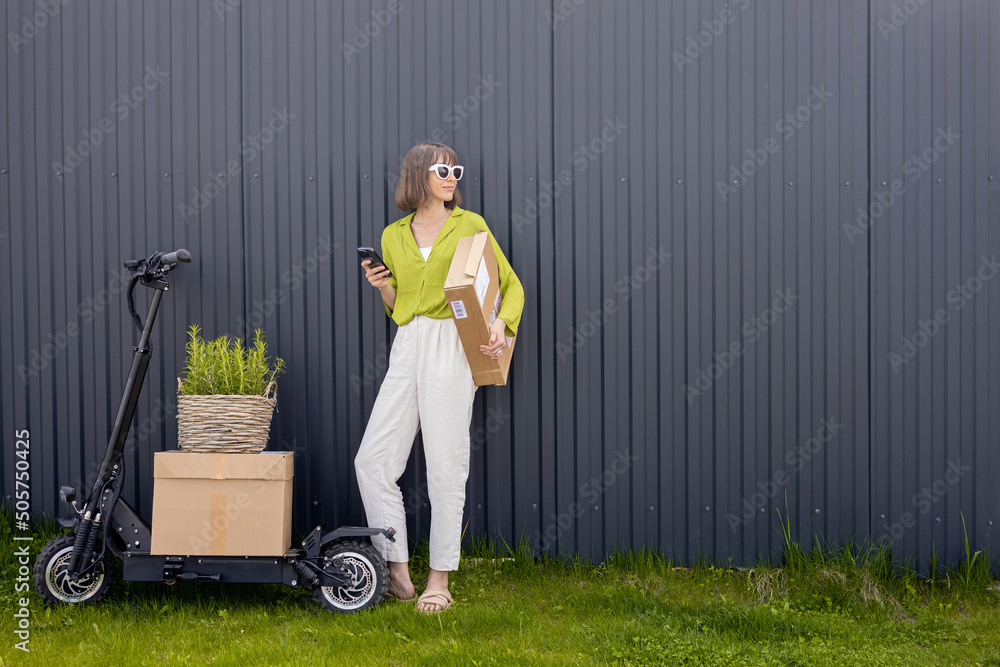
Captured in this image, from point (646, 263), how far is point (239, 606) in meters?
2.25

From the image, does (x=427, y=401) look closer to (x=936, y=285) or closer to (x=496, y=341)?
(x=496, y=341)

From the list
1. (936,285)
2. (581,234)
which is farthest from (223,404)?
(936,285)

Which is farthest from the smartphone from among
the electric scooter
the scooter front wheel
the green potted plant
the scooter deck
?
the scooter front wheel

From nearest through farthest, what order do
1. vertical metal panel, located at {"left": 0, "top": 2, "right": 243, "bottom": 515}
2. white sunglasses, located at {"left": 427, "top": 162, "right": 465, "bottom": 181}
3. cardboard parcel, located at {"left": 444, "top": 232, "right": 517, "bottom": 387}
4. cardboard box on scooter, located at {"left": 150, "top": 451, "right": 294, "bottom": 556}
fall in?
cardboard parcel, located at {"left": 444, "top": 232, "right": 517, "bottom": 387} → cardboard box on scooter, located at {"left": 150, "top": 451, "right": 294, "bottom": 556} → white sunglasses, located at {"left": 427, "top": 162, "right": 465, "bottom": 181} → vertical metal panel, located at {"left": 0, "top": 2, "right": 243, "bottom": 515}

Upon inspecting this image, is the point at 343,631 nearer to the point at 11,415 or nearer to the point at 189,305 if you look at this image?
the point at 189,305

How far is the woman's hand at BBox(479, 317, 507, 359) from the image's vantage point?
303 cm

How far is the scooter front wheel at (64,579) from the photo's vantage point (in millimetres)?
3004

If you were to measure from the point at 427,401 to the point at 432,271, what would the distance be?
524 millimetres

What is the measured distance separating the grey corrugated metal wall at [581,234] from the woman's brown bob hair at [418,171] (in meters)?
0.31

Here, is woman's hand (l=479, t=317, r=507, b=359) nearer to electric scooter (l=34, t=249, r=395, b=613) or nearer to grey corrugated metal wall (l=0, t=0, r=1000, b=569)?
grey corrugated metal wall (l=0, t=0, r=1000, b=569)

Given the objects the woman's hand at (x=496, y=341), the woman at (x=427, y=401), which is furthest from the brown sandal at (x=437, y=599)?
the woman's hand at (x=496, y=341)

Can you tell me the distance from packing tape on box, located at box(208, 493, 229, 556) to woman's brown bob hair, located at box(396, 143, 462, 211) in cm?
139

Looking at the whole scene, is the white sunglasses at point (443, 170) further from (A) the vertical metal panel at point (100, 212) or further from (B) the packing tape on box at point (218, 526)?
(B) the packing tape on box at point (218, 526)

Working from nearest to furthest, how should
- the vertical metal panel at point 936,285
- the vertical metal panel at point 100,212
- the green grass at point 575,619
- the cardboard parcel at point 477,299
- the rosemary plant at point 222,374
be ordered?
1. the green grass at point 575,619
2. the cardboard parcel at point 477,299
3. the rosemary plant at point 222,374
4. the vertical metal panel at point 936,285
5. the vertical metal panel at point 100,212
